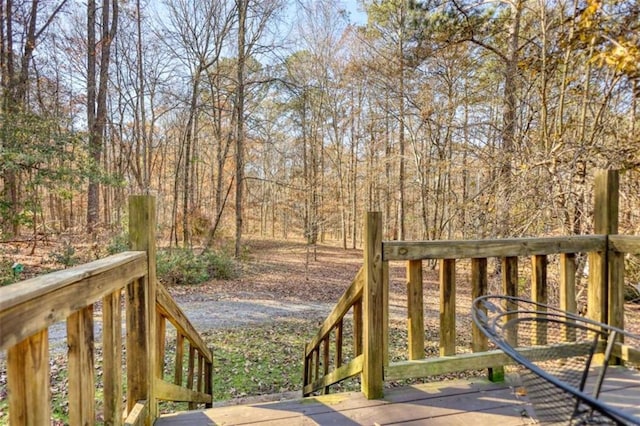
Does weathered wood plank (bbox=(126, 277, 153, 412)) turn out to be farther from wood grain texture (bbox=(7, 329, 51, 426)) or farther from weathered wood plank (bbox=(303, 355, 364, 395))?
weathered wood plank (bbox=(303, 355, 364, 395))

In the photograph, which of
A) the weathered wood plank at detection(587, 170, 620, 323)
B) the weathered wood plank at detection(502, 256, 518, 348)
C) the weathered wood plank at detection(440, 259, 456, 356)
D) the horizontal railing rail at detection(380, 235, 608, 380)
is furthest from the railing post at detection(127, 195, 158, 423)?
the weathered wood plank at detection(587, 170, 620, 323)

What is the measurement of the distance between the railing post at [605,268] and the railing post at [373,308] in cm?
151

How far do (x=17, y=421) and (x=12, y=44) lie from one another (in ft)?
40.1

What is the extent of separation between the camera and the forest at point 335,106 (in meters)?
4.15

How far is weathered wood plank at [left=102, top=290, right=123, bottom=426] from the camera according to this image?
136 cm

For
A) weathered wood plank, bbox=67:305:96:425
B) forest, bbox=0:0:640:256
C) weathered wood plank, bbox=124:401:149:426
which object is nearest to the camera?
weathered wood plank, bbox=67:305:96:425

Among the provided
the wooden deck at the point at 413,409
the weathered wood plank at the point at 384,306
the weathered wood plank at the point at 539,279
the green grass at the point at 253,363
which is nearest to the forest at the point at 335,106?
the weathered wood plank at the point at 539,279

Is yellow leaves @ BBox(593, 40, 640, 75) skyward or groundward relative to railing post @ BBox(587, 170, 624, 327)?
skyward

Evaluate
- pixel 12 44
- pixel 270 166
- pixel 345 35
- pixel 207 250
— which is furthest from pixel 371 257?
pixel 270 166

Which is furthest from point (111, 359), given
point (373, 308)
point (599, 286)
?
point (599, 286)

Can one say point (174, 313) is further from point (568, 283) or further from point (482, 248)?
point (568, 283)

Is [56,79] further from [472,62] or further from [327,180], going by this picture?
[472,62]

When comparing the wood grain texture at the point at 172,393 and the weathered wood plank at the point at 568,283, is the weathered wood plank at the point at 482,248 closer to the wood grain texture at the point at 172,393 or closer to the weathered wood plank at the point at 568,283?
the weathered wood plank at the point at 568,283

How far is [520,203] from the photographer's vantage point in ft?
13.7
